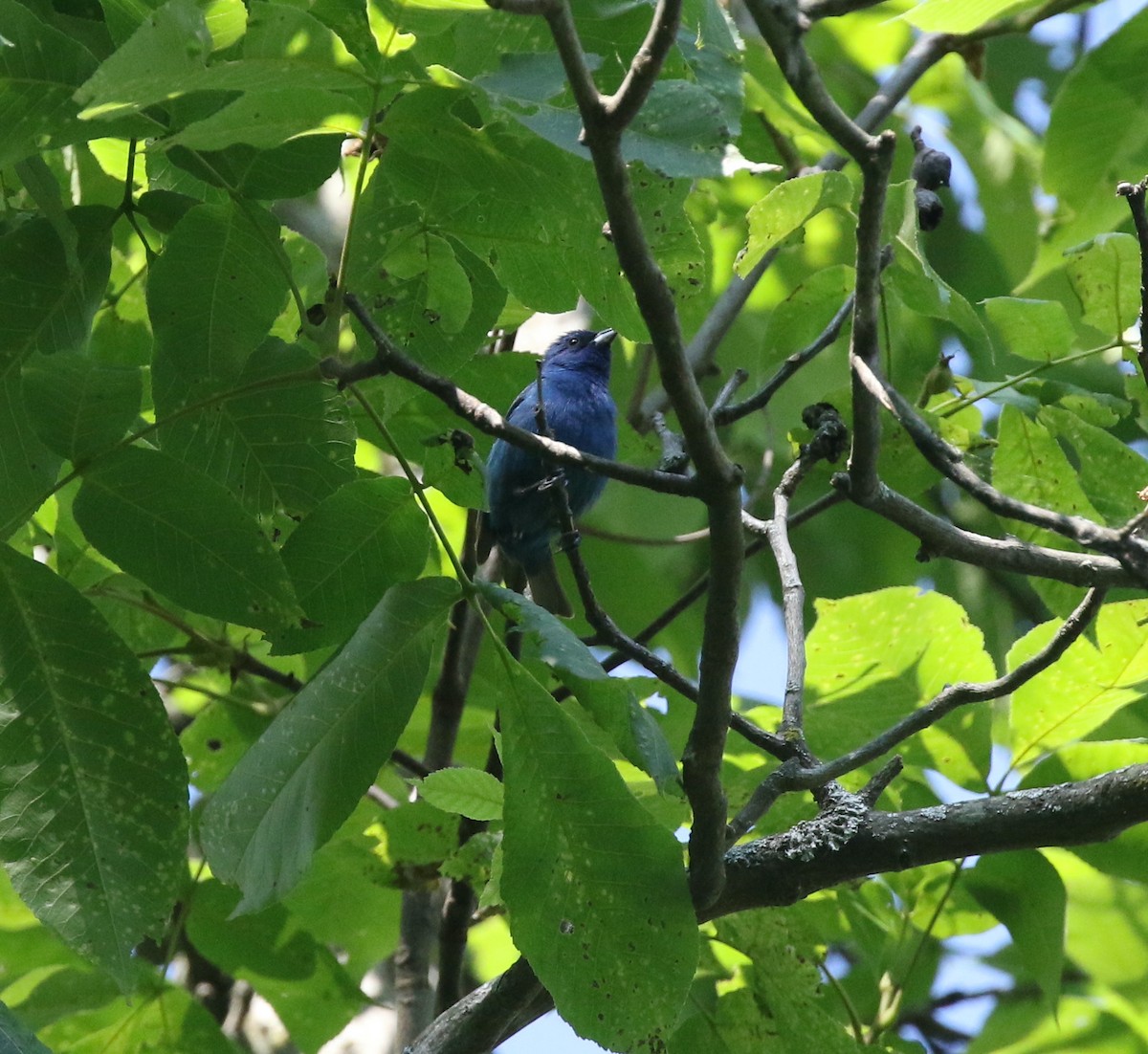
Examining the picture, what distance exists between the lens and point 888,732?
219cm

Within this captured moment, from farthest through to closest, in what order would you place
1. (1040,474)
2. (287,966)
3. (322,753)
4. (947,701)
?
(287,966), (1040,474), (947,701), (322,753)

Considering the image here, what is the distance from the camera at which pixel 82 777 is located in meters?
1.88

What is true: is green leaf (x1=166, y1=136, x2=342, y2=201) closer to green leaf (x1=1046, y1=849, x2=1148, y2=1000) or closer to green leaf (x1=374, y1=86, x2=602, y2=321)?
green leaf (x1=374, y1=86, x2=602, y2=321)

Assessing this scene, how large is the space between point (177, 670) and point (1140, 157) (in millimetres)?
3032

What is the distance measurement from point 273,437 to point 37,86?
1.92 feet

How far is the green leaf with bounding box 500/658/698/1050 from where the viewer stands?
73.4 inches

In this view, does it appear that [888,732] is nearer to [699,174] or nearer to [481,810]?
[481,810]

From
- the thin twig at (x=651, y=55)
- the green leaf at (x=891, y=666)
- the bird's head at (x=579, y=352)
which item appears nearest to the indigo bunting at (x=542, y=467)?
the bird's head at (x=579, y=352)

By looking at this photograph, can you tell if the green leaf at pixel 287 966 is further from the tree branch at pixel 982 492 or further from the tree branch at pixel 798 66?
the tree branch at pixel 798 66

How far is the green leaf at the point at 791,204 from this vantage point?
1.96 m

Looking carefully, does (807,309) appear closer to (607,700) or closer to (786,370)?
(786,370)

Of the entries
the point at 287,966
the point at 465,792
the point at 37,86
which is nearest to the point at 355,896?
the point at 287,966

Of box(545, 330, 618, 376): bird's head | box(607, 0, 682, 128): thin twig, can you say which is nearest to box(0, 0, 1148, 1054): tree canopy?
box(607, 0, 682, 128): thin twig

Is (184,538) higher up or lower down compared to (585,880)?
higher up
